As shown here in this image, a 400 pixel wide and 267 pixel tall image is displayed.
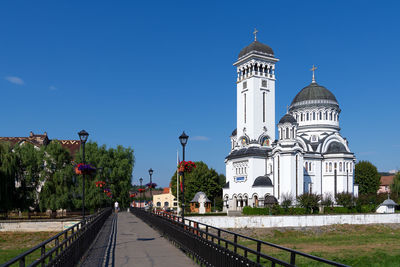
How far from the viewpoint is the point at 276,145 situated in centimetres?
7550

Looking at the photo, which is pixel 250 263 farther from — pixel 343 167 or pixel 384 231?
pixel 343 167

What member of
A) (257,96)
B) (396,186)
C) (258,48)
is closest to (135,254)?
(257,96)

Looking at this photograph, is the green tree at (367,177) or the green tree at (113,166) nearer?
the green tree at (113,166)

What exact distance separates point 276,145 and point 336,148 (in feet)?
40.0

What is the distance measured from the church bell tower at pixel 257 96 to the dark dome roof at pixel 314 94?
27.9ft

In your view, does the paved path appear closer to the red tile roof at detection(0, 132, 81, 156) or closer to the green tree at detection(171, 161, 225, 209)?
the red tile roof at detection(0, 132, 81, 156)

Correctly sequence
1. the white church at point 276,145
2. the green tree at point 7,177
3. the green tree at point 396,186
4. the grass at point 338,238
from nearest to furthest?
the grass at point 338,238, the green tree at point 7,177, the white church at point 276,145, the green tree at point 396,186

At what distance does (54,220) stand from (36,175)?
8633 mm

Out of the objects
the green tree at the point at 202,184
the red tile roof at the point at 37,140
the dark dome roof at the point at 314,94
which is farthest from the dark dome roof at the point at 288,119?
the red tile roof at the point at 37,140

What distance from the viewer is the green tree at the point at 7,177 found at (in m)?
42.4

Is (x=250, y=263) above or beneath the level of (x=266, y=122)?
beneath

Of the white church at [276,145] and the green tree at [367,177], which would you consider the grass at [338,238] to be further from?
the green tree at [367,177]

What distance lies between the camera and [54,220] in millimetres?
41781

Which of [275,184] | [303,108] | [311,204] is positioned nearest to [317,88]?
[303,108]
